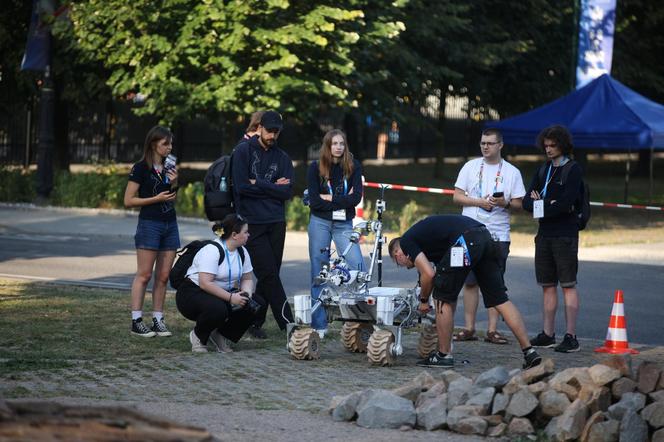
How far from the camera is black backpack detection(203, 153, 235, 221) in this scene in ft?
37.0

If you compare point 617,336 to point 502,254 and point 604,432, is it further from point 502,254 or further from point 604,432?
point 604,432

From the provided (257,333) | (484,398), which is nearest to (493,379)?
(484,398)

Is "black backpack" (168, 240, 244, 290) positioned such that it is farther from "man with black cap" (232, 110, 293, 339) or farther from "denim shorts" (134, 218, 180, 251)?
"man with black cap" (232, 110, 293, 339)

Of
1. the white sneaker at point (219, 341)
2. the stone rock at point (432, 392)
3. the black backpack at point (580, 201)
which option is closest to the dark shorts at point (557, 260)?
the black backpack at point (580, 201)

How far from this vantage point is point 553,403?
754 centimetres

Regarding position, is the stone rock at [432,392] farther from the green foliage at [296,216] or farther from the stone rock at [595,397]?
the green foliage at [296,216]

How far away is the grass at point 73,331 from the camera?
9.71m

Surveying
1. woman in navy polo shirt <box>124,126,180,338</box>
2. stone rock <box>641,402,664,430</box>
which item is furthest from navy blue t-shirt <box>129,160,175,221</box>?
stone rock <box>641,402,664,430</box>

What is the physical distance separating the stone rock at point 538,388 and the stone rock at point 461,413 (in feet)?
1.21

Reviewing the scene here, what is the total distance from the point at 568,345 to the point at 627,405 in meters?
3.43

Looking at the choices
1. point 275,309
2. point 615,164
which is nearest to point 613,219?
point 275,309

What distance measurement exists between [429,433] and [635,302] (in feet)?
24.9

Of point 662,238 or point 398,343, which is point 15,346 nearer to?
point 398,343

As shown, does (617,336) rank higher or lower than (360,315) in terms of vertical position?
lower
